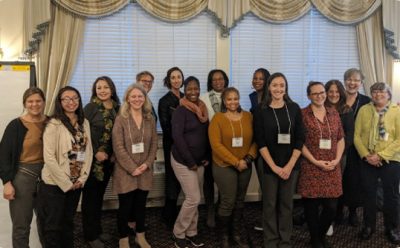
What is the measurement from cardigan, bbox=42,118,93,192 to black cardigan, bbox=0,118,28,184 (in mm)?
182

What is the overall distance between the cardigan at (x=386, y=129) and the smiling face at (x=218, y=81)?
129cm

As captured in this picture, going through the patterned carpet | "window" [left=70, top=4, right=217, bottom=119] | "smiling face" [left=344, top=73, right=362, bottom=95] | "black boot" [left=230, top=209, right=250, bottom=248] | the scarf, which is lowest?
the patterned carpet

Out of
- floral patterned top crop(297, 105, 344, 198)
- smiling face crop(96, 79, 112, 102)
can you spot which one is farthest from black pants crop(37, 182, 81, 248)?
floral patterned top crop(297, 105, 344, 198)

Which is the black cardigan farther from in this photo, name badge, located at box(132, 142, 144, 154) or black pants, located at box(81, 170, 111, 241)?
name badge, located at box(132, 142, 144, 154)

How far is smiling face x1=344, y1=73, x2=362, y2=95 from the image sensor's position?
312 cm

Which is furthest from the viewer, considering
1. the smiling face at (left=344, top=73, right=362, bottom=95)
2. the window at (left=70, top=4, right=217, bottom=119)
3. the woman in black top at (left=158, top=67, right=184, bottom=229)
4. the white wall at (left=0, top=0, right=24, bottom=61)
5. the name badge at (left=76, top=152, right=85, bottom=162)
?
the window at (left=70, top=4, right=217, bottom=119)

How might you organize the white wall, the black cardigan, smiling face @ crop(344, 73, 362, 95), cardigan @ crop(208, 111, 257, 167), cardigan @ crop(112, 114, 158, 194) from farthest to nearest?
the white wall < smiling face @ crop(344, 73, 362, 95) < cardigan @ crop(208, 111, 257, 167) < cardigan @ crop(112, 114, 158, 194) < the black cardigan

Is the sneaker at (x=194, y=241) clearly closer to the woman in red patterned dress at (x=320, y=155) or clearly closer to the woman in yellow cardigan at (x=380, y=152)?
the woman in red patterned dress at (x=320, y=155)

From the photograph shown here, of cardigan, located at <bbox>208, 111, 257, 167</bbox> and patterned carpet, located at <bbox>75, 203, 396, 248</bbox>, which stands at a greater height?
cardigan, located at <bbox>208, 111, 257, 167</bbox>

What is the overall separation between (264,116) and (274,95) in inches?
7.2

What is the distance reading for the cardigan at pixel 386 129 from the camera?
3.01 metres

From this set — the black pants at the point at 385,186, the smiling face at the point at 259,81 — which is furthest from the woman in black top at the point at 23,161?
the black pants at the point at 385,186

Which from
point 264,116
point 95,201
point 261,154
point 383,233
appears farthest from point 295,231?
point 95,201

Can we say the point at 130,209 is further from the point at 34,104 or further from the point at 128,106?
the point at 34,104
